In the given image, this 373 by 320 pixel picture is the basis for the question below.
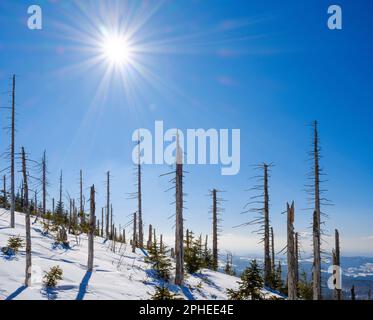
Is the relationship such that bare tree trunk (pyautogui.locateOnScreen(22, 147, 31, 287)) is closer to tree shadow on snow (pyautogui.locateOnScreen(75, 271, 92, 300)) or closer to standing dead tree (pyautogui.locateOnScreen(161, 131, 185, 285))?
Result: tree shadow on snow (pyautogui.locateOnScreen(75, 271, 92, 300))

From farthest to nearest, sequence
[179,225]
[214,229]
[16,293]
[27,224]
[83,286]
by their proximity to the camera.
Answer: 1. [214,229]
2. [179,225]
3. [83,286]
4. [27,224]
5. [16,293]

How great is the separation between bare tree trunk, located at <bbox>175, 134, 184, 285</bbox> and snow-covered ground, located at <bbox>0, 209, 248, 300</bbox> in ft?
2.80

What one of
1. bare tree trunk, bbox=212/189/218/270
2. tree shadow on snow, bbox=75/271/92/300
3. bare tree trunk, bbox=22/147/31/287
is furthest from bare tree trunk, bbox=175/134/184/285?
bare tree trunk, bbox=212/189/218/270

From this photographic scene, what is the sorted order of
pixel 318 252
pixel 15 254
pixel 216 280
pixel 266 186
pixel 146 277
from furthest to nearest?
pixel 266 186
pixel 216 280
pixel 318 252
pixel 146 277
pixel 15 254

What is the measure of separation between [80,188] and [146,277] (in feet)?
87.2

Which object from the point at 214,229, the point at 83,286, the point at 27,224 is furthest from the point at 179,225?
the point at 214,229

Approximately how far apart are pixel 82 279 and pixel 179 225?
20.3 ft

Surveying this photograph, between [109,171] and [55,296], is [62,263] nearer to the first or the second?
[55,296]

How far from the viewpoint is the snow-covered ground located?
10.2 m

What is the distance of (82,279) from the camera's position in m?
12.4

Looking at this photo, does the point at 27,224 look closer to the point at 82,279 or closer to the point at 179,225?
the point at 82,279
